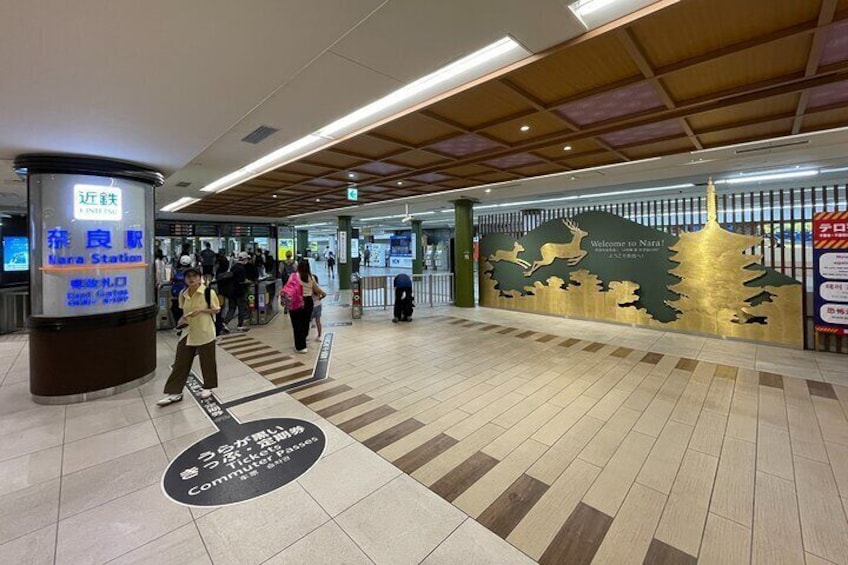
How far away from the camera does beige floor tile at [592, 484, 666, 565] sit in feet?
6.21

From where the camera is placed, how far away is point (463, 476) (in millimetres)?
2584

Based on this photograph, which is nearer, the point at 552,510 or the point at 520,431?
the point at 552,510

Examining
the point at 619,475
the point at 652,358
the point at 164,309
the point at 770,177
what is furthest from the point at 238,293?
the point at 770,177

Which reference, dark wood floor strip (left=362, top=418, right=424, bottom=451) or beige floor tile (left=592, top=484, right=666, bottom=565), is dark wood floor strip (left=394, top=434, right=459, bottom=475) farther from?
beige floor tile (left=592, top=484, right=666, bottom=565)

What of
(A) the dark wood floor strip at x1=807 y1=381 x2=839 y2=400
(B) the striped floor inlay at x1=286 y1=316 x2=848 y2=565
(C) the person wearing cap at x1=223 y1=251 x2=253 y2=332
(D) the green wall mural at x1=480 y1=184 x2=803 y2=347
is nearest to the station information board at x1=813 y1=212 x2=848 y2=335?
(D) the green wall mural at x1=480 y1=184 x2=803 y2=347

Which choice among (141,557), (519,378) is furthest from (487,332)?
(141,557)

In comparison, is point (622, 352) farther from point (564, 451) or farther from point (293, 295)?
point (293, 295)

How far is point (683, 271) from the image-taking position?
22.7 feet

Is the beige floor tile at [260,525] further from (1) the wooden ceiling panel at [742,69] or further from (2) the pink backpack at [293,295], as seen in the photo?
(1) the wooden ceiling panel at [742,69]

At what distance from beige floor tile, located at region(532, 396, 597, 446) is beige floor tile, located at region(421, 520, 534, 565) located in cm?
122

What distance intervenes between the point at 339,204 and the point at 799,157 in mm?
11012

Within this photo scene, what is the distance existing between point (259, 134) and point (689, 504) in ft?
18.3

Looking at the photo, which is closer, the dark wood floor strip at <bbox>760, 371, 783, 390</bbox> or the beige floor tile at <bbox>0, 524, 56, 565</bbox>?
the beige floor tile at <bbox>0, 524, 56, 565</bbox>

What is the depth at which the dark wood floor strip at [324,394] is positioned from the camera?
3958 mm
